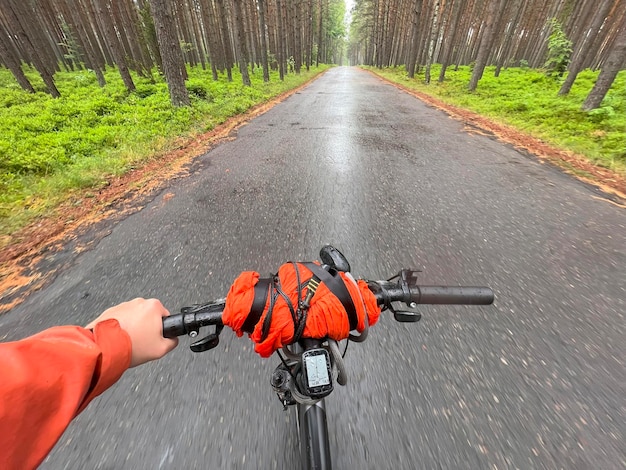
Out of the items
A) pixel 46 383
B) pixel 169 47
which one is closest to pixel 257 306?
pixel 46 383

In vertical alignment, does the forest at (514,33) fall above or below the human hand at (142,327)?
above

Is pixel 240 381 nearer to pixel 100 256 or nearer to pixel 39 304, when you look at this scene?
pixel 39 304

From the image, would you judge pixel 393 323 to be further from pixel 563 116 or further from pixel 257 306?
pixel 563 116

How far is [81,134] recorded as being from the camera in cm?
794

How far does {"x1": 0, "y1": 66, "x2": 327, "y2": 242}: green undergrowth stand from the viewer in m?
4.96

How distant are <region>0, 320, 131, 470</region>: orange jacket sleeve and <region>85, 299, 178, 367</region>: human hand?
9 cm

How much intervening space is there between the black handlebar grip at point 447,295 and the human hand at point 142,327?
1.06 m

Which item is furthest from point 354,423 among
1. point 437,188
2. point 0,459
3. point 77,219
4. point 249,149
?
point 249,149

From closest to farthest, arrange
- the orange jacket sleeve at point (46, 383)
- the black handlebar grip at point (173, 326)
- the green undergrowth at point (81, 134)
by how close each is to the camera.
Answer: the orange jacket sleeve at point (46, 383), the black handlebar grip at point (173, 326), the green undergrowth at point (81, 134)

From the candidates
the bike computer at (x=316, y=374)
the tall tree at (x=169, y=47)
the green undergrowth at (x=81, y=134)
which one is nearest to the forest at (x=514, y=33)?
A: the bike computer at (x=316, y=374)

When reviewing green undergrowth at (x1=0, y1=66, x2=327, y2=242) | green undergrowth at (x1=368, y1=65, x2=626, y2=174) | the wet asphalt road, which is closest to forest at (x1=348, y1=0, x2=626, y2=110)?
green undergrowth at (x1=368, y1=65, x2=626, y2=174)

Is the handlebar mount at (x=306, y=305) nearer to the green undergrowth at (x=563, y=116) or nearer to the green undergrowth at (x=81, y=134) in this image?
the green undergrowth at (x=81, y=134)

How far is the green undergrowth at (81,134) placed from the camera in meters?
4.96

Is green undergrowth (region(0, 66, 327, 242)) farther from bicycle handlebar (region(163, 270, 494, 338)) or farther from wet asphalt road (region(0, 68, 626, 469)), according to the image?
bicycle handlebar (region(163, 270, 494, 338))
